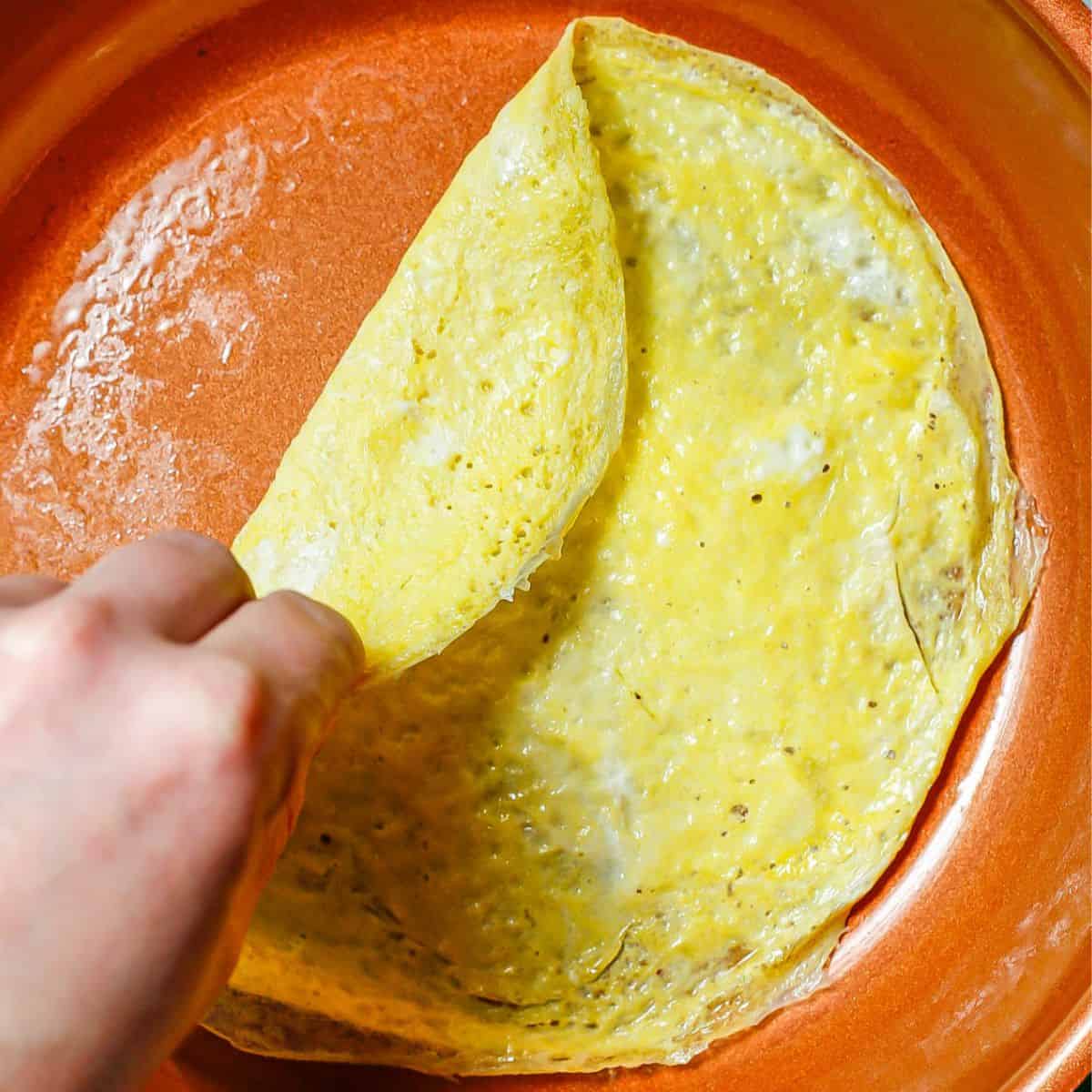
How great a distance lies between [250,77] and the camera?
124 cm

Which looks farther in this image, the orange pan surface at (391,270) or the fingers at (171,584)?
the orange pan surface at (391,270)

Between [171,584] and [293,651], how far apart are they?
0.09 meters

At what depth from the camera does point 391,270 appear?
1191 mm

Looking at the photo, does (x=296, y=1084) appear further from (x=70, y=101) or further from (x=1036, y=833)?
(x=70, y=101)

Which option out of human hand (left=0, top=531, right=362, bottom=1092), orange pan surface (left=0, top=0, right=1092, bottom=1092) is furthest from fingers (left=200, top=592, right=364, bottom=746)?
orange pan surface (left=0, top=0, right=1092, bottom=1092)

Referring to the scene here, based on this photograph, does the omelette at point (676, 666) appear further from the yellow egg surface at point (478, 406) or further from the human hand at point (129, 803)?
the human hand at point (129, 803)

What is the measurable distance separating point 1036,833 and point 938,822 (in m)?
0.10

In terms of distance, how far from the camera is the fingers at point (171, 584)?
67cm

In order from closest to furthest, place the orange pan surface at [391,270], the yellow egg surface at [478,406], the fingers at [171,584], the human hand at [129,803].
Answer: the human hand at [129,803], the fingers at [171,584], the yellow egg surface at [478,406], the orange pan surface at [391,270]

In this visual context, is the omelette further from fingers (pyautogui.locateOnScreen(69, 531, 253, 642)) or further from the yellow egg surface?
fingers (pyautogui.locateOnScreen(69, 531, 253, 642))

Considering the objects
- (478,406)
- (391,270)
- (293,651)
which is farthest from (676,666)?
(391,270)

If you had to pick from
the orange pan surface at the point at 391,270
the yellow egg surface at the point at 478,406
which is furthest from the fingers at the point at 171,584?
the orange pan surface at the point at 391,270

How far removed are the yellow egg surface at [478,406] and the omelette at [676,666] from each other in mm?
11

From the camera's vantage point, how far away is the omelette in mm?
1010
